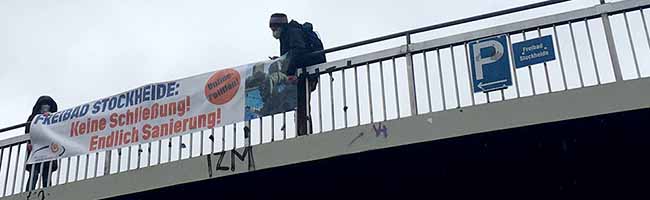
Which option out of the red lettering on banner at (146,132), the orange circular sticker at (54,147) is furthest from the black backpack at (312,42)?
the orange circular sticker at (54,147)

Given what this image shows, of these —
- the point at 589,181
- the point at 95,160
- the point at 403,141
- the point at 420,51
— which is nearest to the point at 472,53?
the point at 420,51

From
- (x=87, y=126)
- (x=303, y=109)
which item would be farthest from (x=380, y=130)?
(x=87, y=126)

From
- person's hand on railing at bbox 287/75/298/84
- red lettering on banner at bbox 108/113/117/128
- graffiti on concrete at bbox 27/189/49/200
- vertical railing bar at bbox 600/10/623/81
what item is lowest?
graffiti on concrete at bbox 27/189/49/200

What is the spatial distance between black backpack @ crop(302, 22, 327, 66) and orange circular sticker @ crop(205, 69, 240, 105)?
2.58 feet

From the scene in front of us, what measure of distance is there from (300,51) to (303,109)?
2.16 feet

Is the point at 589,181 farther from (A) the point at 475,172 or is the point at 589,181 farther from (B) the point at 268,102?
(B) the point at 268,102

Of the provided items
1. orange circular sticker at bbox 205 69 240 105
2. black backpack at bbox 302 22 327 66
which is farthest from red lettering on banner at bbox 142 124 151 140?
black backpack at bbox 302 22 327 66

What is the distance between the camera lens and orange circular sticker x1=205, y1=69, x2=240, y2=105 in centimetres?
871

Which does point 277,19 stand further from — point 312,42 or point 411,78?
point 411,78

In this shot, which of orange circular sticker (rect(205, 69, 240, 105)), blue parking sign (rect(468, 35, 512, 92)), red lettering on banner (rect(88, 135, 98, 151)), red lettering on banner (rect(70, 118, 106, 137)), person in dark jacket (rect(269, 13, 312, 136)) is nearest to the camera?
blue parking sign (rect(468, 35, 512, 92))

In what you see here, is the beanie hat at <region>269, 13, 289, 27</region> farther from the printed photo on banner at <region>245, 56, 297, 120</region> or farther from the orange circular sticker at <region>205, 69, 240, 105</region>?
the orange circular sticker at <region>205, 69, 240, 105</region>

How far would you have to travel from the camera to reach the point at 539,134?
7059 millimetres

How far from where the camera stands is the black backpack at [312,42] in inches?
337

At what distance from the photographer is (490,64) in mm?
7516
